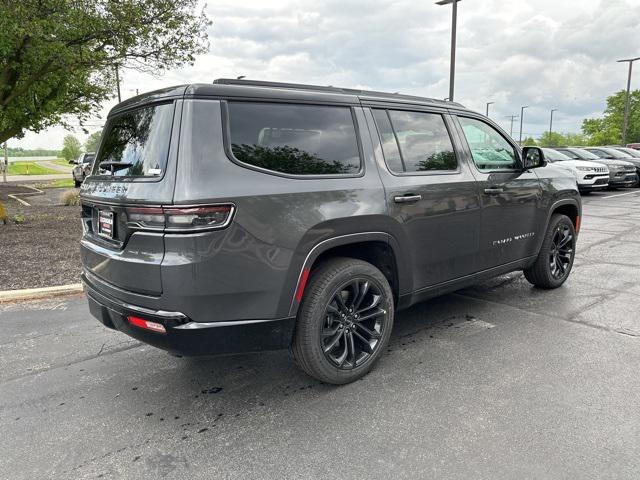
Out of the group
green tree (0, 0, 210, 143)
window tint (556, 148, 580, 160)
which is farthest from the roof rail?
window tint (556, 148, 580, 160)

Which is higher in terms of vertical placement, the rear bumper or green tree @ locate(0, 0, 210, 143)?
green tree @ locate(0, 0, 210, 143)

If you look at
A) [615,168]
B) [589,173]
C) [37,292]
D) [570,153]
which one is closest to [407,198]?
[37,292]

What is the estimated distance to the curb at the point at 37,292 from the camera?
16.8 feet

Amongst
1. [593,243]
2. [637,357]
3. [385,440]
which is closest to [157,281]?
[385,440]

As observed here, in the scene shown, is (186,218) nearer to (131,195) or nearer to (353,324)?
(131,195)

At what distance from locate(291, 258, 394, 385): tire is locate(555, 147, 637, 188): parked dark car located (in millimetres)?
17030

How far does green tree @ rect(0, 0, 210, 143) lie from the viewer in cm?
778

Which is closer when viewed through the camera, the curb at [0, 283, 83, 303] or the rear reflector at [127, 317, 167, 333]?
the rear reflector at [127, 317, 167, 333]

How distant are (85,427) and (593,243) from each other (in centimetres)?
788

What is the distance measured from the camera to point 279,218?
260cm

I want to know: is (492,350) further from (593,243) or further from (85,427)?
(593,243)

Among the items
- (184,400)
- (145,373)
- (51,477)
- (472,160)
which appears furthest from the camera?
(472,160)

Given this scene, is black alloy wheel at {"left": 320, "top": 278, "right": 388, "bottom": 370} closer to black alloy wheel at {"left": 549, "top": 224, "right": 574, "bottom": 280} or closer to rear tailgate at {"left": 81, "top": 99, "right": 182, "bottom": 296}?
rear tailgate at {"left": 81, "top": 99, "right": 182, "bottom": 296}

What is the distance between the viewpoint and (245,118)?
104 inches
